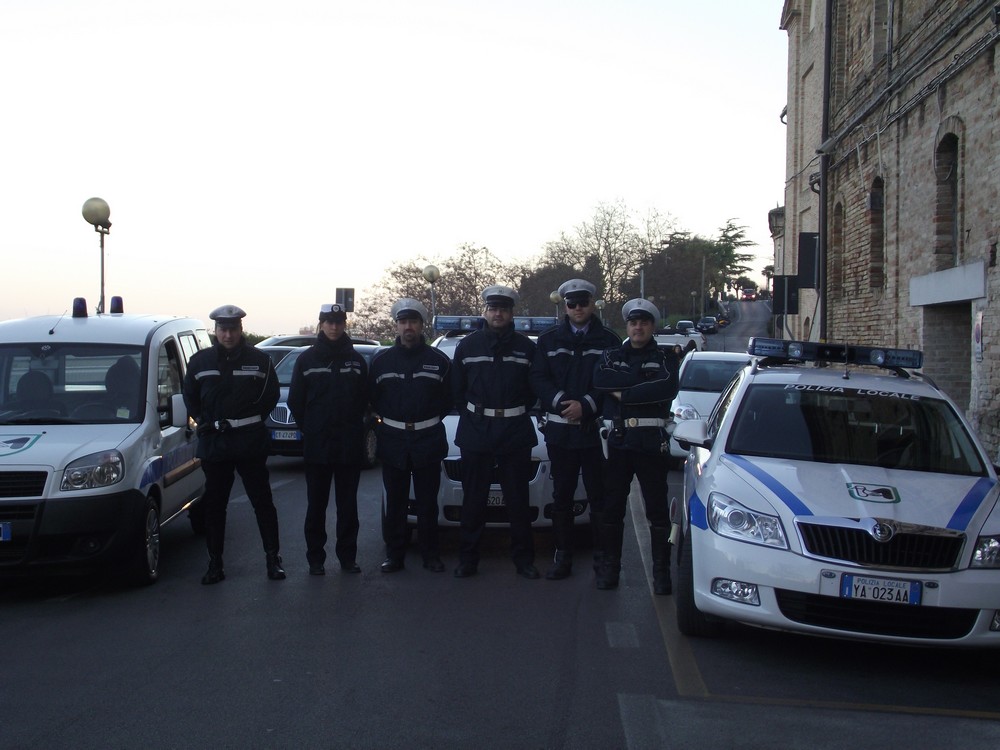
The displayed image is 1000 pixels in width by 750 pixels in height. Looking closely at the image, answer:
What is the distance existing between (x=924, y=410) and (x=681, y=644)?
88.1 inches

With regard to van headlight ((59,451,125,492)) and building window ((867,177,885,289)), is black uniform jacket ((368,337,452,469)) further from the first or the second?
building window ((867,177,885,289))

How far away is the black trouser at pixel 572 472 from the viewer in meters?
7.70

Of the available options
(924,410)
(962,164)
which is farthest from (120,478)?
(962,164)

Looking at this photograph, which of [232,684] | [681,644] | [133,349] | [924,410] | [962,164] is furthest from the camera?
[962,164]

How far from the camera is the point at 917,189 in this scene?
18.1 m

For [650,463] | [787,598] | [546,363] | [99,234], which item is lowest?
[787,598]

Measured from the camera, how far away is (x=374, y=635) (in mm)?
6145

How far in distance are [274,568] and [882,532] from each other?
4339 mm

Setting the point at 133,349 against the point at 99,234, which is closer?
the point at 133,349

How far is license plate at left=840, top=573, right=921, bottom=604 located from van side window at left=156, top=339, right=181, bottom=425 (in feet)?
16.7

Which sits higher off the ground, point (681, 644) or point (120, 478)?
point (120, 478)

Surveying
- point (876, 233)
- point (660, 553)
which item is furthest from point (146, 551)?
point (876, 233)

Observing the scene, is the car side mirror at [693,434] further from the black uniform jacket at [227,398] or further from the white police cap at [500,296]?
the black uniform jacket at [227,398]

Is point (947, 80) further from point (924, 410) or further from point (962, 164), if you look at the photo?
point (924, 410)
